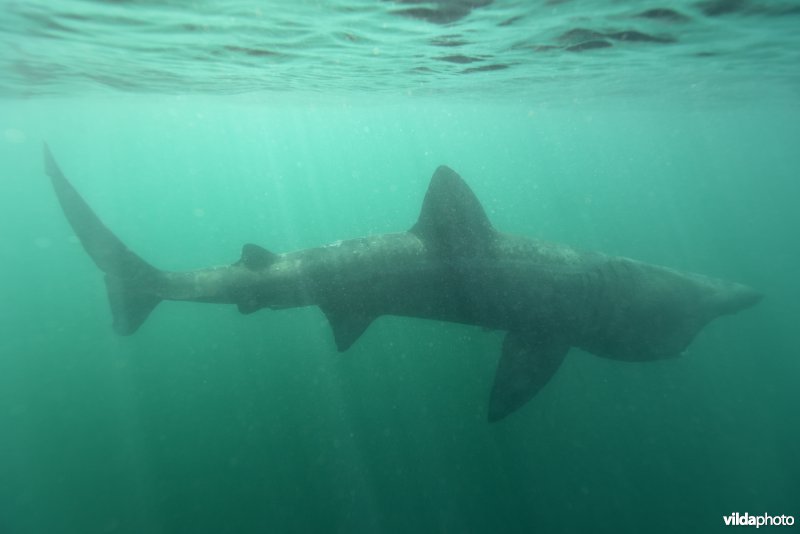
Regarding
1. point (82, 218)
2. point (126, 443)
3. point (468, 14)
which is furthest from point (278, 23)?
point (126, 443)

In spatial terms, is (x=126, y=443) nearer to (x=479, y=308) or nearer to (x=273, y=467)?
(x=273, y=467)

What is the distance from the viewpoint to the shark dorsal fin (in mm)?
7078

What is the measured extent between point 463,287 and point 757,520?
1012 centimetres

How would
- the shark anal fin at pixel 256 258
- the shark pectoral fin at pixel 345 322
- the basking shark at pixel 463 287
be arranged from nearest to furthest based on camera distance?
1. the basking shark at pixel 463 287
2. the shark anal fin at pixel 256 258
3. the shark pectoral fin at pixel 345 322

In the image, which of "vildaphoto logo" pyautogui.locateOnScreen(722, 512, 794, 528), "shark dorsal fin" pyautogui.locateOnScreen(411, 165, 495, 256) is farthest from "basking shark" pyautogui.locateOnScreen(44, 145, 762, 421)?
"vildaphoto logo" pyautogui.locateOnScreen(722, 512, 794, 528)

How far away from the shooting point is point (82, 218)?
8.30 metres

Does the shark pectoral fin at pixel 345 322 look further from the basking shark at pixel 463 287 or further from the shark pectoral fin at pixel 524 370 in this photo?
the shark pectoral fin at pixel 524 370

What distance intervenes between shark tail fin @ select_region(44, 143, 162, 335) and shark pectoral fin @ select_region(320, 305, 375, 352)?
12.3 feet

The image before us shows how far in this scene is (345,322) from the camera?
7691 millimetres

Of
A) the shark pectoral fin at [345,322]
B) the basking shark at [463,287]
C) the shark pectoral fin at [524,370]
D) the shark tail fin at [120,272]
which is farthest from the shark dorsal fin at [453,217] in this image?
the shark tail fin at [120,272]

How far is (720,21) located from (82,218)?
48.6ft

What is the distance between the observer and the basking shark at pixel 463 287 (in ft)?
23.7

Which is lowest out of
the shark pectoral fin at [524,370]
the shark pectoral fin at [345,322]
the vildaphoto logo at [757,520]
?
the vildaphoto logo at [757,520]

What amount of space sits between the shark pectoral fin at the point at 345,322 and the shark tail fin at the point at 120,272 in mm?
3748
